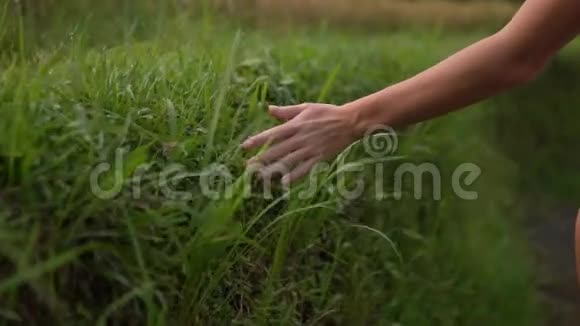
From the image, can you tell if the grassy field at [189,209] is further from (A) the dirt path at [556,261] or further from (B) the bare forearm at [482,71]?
(B) the bare forearm at [482,71]

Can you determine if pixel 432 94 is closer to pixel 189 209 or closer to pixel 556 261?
pixel 189 209

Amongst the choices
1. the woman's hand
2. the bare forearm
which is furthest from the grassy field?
the bare forearm

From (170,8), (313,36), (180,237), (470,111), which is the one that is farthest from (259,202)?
(470,111)

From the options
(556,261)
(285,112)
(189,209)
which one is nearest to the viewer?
(189,209)

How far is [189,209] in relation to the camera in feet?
5.38

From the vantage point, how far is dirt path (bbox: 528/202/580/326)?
3676 millimetres

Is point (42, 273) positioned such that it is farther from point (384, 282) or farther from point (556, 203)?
point (556, 203)

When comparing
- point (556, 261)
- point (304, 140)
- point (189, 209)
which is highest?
point (304, 140)

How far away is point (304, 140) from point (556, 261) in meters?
2.73

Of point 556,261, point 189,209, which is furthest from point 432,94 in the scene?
point 556,261

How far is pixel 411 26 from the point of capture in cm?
611

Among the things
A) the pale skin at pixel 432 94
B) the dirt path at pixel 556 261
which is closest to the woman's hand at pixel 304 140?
the pale skin at pixel 432 94

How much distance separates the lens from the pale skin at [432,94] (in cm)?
171

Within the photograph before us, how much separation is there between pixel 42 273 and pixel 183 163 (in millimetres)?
490
